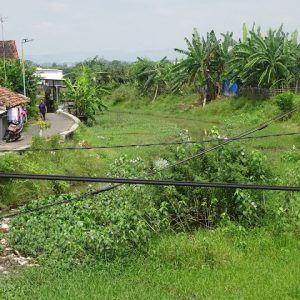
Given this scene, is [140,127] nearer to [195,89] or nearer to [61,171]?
[195,89]

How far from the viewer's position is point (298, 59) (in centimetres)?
2998

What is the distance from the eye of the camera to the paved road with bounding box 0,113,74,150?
16.6 m

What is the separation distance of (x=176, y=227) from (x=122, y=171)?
4.42 feet

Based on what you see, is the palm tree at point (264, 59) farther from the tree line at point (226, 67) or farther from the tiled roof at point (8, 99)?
the tiled roof at point (8, 99)

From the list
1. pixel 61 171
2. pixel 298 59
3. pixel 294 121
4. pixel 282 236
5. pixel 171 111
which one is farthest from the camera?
pixel 171 111

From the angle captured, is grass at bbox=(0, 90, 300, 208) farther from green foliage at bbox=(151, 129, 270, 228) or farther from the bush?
the bush

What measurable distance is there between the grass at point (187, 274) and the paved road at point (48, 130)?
9971mm

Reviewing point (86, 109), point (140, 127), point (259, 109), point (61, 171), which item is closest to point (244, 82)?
point (259, 109)

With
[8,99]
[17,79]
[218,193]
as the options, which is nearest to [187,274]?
[218,193]

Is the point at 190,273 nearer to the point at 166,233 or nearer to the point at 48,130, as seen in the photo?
the point at 166,233

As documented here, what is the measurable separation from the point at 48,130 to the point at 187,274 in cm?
1645

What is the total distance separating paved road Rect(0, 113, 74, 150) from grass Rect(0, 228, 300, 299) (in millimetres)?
9971

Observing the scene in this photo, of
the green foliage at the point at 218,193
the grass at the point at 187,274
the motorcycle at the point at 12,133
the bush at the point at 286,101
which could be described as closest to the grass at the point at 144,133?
the green foliage at the point at 218,193

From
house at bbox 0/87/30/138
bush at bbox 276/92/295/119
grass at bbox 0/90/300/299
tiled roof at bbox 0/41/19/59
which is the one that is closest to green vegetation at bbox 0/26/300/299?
grass at bbox 0/90/300/299
